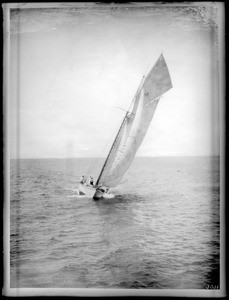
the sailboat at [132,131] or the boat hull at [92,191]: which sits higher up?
the sailboat at [132,131]

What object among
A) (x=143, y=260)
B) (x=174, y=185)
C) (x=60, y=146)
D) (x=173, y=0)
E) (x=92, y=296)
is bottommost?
(x=92, y=296)

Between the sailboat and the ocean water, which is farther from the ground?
the sailboat

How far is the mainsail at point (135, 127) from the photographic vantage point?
4.88ft

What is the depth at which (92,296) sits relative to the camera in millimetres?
1417

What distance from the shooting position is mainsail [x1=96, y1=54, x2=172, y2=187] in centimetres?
149

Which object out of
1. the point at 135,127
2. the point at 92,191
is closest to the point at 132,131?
the point at 135,127

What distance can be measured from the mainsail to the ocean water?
0.05 meters

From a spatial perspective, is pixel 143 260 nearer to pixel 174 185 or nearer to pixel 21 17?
pixel 174 185

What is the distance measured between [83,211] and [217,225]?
564 millimetres

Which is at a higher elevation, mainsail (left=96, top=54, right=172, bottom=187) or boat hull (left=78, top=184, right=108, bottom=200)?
mainsail (left=96, top=54, right=172, bottom=187)

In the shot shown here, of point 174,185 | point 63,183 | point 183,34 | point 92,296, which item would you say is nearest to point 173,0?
point 183,34

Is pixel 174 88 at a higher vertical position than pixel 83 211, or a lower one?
higher

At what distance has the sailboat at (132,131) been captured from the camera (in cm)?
149

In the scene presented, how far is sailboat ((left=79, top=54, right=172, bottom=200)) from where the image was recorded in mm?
1485
